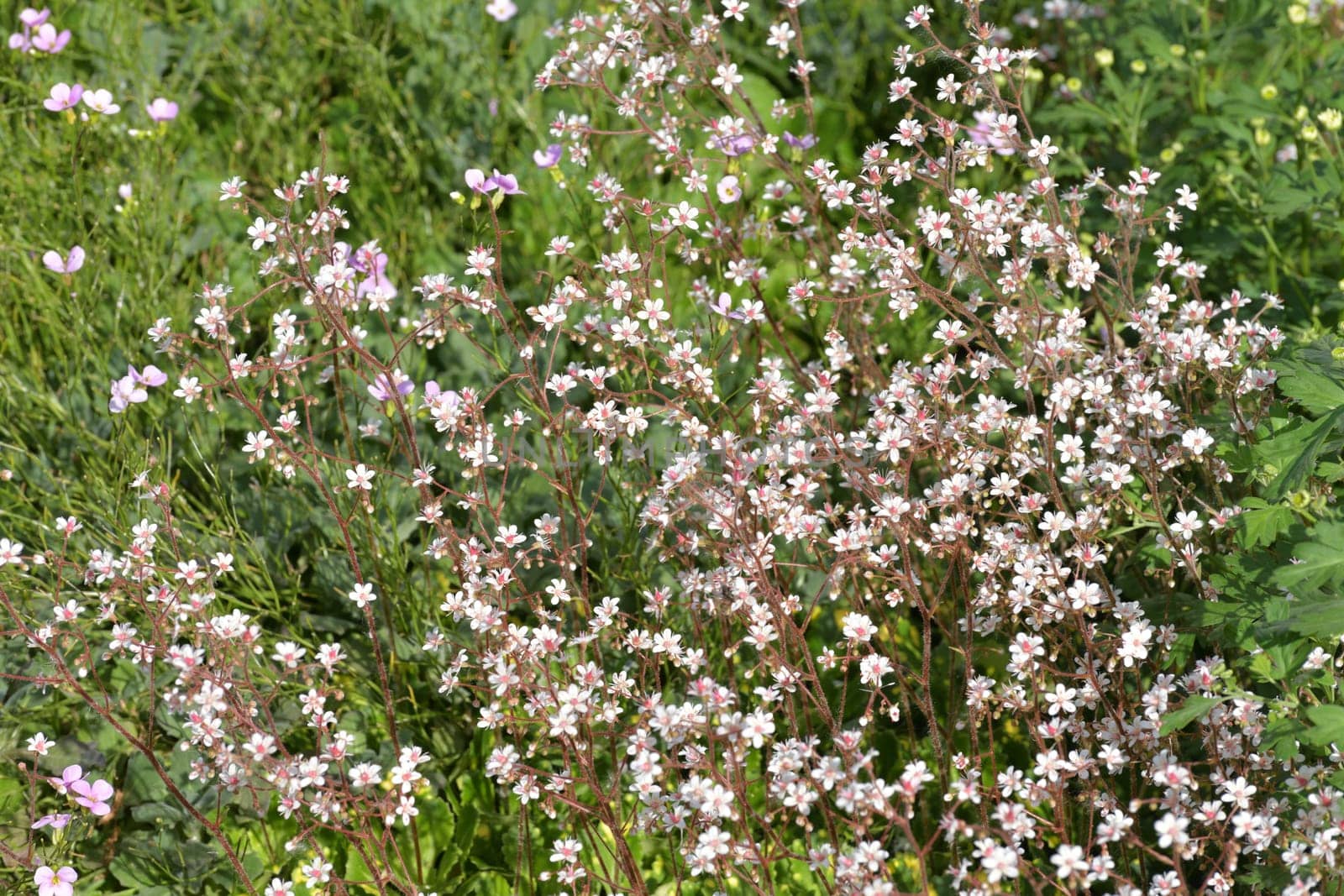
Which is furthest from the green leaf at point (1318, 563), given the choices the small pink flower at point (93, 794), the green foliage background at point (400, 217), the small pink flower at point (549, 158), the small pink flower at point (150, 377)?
the small pink flower at point (150, 377)

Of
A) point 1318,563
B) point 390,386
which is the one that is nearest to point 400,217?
point 390,386

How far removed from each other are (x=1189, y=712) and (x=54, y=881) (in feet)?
7.44

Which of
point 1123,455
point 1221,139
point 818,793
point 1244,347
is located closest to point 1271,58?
point 1221,139

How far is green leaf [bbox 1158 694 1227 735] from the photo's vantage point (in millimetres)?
2229

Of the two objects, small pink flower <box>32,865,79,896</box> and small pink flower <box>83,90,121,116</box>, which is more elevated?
small pink flower <box>83,90,121,116</box>

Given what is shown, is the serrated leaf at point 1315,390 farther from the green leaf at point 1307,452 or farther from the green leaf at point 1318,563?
the green leaf at point 1318,563

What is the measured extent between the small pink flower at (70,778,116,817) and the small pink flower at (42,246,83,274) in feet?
4.86

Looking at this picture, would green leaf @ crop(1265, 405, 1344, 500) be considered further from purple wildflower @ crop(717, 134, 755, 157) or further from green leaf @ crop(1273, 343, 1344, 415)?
purple wildflower @ crop(717, 134, 755, 157)

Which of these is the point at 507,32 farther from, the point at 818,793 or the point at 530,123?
the point at 818,793

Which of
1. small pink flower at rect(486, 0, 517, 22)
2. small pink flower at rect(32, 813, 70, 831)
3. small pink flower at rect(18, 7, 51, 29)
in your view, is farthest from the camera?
small pink flower at rect(486, 0, 517, 22)

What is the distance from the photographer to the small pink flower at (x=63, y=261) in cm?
345

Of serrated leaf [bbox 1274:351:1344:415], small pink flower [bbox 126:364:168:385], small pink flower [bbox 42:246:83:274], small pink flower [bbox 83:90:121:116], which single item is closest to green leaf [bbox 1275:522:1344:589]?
serrated leaf [bbox 1274:351:1344:415]

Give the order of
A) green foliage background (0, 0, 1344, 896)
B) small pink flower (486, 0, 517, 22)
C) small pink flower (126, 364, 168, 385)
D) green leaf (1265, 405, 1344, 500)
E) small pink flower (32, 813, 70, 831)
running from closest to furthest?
green leaf (1265, 405, 1344, 500), small pink flower (32, 813, 70, 831), green foliage background (0, 0, 1344, 896), small pink flower (126, 364, 168, 385), small pink flower (486, 0, 517, 22)

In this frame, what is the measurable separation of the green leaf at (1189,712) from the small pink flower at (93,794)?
2138 mm
